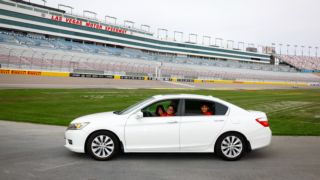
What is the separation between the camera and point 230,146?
7.27 meters

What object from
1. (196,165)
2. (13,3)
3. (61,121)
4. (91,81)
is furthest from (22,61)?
(196,165)

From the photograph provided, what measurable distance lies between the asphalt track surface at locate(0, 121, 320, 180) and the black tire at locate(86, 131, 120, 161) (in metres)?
0.17

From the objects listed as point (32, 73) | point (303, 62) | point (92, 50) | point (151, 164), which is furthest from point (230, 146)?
point (303, 62)

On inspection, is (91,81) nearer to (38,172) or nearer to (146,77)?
(146,77)

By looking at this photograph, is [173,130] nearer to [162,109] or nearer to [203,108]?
[162,109]

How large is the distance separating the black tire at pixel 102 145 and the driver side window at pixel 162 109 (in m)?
0.89

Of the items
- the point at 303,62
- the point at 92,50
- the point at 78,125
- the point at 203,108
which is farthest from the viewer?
the point at 303,62

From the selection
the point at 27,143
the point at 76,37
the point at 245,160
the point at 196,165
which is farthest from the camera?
the point at 76,37

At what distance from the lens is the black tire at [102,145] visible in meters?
6.97

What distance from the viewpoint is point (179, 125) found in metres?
7.11

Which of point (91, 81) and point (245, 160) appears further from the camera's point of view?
point (91, 81)

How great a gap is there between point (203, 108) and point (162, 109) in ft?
2.97

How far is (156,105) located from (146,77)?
56.1m

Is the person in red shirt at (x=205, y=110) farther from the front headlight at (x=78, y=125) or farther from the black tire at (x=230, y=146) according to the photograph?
the front headlight at (x=78, y=125)
